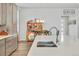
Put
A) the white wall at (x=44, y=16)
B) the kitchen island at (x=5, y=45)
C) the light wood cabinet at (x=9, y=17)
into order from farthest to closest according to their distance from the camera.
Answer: the white wall at (x=44, y=16), the light wood cabinet at (x=9, y=17), the kitchen island at (x=5, y=45)

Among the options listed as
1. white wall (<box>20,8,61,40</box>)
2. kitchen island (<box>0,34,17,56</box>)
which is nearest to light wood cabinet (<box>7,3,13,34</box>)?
kitchen island (<box>0,34,17,56</box>)

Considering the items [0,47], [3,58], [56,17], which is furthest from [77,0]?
[56,17]

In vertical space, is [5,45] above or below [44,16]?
below

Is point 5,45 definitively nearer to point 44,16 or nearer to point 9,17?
point 9,17

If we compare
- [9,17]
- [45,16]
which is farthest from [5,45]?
[45,16]

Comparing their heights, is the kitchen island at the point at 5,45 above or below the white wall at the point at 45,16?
below

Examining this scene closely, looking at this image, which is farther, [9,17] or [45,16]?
[45,16]

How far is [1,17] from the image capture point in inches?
177

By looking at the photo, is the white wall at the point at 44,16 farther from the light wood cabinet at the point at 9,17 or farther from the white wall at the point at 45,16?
the light wood cabinet at the point at 9,17

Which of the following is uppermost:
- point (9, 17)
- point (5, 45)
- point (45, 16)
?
point (45, 16)

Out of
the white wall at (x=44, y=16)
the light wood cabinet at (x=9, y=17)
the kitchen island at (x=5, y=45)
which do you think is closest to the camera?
the kitchen island at (x=5, y=45)

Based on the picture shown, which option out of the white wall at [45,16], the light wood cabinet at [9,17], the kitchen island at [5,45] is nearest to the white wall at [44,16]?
the white wall at [45,16]

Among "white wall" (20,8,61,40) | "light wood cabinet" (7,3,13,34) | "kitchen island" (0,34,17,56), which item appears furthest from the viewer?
"white wall" (20,8,61,40)

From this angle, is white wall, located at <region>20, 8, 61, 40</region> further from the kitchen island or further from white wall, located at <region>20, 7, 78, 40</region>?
the kitchen island
